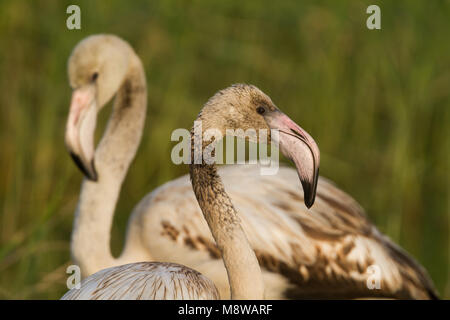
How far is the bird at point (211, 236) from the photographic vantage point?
403 cm

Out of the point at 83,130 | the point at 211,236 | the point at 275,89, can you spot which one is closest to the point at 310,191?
the point at 211,236

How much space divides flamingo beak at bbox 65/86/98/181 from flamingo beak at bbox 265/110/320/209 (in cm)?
121

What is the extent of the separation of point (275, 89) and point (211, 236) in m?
2.73

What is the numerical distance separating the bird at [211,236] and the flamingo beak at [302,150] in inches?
48.4

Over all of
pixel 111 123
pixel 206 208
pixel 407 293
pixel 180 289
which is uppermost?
pixel 111 123

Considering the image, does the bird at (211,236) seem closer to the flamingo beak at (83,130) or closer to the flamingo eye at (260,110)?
the flamingo beak at (83,130)

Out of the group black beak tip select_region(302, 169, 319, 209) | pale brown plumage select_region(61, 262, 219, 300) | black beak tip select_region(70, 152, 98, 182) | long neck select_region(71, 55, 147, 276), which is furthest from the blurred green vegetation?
black beak tip select_region(302, 169, 319, 209)

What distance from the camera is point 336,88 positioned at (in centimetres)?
620

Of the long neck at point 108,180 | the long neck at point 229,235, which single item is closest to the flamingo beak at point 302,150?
the long neck at point 229,235

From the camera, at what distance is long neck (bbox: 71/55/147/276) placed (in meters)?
4.03

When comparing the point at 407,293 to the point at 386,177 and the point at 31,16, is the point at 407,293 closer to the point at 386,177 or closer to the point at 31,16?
the point at 386,177

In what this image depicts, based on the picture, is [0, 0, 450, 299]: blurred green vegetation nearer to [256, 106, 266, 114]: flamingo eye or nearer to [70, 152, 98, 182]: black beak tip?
[70, 152, 98, 182]: black beak tip
